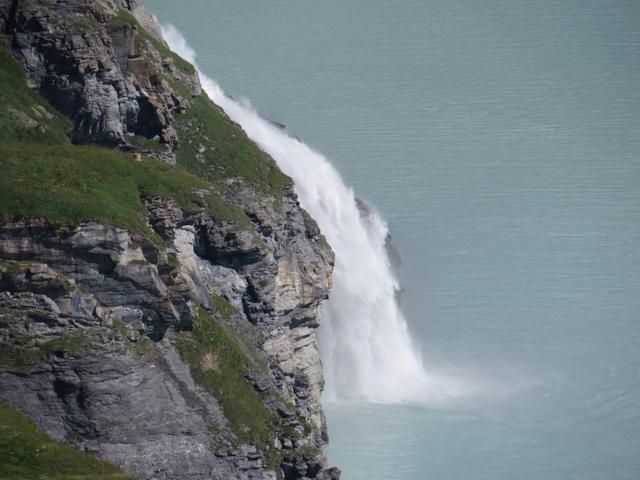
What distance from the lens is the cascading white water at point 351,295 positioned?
8906 cm

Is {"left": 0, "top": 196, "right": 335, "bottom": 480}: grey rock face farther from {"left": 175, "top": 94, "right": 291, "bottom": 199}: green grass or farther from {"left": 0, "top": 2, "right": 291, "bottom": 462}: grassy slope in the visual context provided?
{"left": 175, "top": 94, "right": 291, "bottom": 199}: green grass

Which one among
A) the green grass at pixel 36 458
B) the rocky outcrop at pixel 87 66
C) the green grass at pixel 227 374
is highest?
the rocky outcrop at pixel 87 66

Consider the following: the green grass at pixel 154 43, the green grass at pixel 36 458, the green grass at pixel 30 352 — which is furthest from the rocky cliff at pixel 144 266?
the green grass at pixel 36 458

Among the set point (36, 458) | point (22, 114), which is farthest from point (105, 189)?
point (36, 458)

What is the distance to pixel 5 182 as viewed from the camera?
61.9 m

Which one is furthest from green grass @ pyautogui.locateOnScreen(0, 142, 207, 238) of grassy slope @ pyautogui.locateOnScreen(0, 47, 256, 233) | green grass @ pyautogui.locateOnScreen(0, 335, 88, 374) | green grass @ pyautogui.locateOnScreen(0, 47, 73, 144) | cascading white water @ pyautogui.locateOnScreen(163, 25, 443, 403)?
cascading white water @ pyautogui.locateOnScreen(163, 25, 443, 403)

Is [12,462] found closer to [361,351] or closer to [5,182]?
[5,182]

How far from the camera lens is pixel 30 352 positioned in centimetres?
5972

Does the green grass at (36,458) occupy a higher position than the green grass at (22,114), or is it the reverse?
the green grass at (22,114)

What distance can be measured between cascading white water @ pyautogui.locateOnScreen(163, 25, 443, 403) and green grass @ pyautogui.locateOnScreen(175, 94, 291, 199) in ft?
43.6

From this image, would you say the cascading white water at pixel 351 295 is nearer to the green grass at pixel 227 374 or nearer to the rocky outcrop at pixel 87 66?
the rocky outcrop at pixel 87 66

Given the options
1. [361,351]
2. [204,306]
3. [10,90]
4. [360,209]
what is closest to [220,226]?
[204,306]

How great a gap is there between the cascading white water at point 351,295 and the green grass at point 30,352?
91.1ft

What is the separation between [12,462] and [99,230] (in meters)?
8.37
